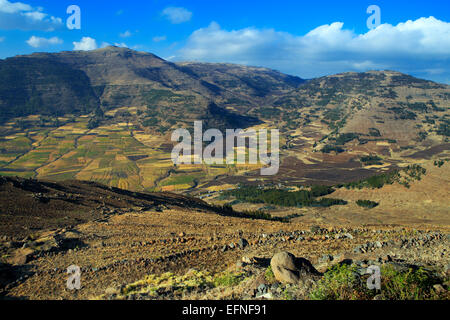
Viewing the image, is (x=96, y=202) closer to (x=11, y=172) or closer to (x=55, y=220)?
(x=55, y=220)

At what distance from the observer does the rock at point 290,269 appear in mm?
9156

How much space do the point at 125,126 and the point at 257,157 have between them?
84731 millimetres

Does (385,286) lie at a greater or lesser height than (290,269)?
greater

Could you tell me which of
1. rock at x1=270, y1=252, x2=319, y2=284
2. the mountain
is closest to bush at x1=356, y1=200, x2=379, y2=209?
rock at x1=270, y1=252, x2=319, y2=284

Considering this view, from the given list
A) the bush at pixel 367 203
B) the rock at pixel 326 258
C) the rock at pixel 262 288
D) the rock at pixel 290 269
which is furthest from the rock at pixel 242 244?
the bush at pixel 367 203

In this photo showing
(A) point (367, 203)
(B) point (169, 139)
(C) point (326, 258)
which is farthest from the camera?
(B) point (169, 139)

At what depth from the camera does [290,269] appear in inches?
373

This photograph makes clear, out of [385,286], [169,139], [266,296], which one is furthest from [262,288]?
[169,139]

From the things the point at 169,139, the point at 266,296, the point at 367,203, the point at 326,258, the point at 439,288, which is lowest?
the point at 367,203

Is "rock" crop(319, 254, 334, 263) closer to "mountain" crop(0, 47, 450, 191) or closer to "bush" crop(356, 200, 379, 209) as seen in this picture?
"bush" crop(356, 200, 379, 209)

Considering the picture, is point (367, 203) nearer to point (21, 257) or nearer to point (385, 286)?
point (385, 286)

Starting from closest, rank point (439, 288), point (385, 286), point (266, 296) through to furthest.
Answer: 1. point (439, 288)
2. point (385, 286)
3. point (266, 296)

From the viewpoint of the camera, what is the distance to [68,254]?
13648 mm
